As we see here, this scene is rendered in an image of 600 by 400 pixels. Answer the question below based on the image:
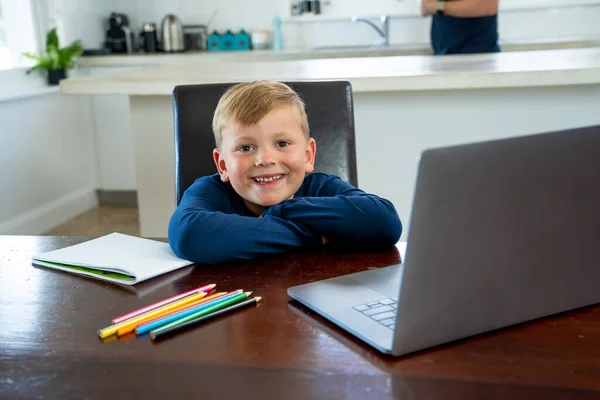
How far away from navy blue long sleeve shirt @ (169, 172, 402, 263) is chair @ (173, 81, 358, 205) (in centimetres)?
30

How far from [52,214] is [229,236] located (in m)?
3.05

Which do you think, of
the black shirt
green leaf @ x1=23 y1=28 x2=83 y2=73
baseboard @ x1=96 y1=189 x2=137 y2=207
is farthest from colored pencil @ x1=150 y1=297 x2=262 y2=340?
baseboard @ x1=96 y1=189 x2=137 y2=207

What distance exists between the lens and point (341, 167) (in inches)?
61.1

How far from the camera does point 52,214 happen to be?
12.6 ft

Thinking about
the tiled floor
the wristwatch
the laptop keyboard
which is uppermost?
the wristwatch

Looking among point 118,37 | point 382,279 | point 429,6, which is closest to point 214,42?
point 118,37

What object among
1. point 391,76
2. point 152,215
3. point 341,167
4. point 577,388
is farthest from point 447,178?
point 152,215

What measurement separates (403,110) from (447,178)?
1771 millimetres

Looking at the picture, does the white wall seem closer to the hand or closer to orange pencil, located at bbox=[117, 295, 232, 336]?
the hand

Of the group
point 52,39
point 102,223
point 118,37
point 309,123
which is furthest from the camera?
point 118,37

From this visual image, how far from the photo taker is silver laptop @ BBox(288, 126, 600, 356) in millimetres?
653

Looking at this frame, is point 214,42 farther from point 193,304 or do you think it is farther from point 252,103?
point 193,304

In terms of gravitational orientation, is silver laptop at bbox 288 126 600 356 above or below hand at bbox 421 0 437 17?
below

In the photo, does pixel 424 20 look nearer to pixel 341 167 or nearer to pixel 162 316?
pixel 341 167
